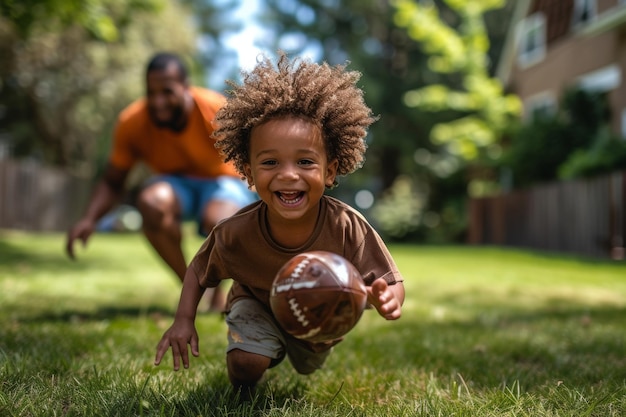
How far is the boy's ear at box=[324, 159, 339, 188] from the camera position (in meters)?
2.94

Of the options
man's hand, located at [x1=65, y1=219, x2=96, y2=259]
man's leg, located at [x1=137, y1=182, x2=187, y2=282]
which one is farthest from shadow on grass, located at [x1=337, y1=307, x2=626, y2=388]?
man's hand, located at [x1=65, y1=219, x2=96, y2=259]

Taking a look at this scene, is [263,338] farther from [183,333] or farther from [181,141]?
[181,141]

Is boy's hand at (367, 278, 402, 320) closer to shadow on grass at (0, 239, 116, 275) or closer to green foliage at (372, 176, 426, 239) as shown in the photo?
shadow on grass at (0, 239, 116, 275)

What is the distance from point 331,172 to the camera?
2.97 metres

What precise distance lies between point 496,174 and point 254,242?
21.7 m

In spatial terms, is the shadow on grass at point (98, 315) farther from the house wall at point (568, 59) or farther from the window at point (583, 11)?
the window at point (583, 11)

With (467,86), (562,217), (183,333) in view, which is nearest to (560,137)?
(562,217)

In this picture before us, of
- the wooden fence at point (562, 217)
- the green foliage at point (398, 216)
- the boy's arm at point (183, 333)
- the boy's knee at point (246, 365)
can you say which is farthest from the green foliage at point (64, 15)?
the green foliage at point (398, 216)

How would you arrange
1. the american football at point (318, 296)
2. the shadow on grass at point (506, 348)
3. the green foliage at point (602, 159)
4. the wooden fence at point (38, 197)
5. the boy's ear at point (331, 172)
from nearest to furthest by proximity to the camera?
1. the american football at point (318, 296)
2. the boy's ear at point (331, 172)
3. the shadow on grass at point (506, 348)
4. the green foliage at point (602, 159)
5. the wooden fence at point (38, 197)

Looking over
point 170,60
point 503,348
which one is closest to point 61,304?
Answer: point 170,60

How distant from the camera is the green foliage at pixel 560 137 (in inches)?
686

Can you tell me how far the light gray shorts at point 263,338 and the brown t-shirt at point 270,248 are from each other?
0.37 feet

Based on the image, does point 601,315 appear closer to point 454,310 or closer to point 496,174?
point 454,310

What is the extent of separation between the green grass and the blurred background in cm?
575
